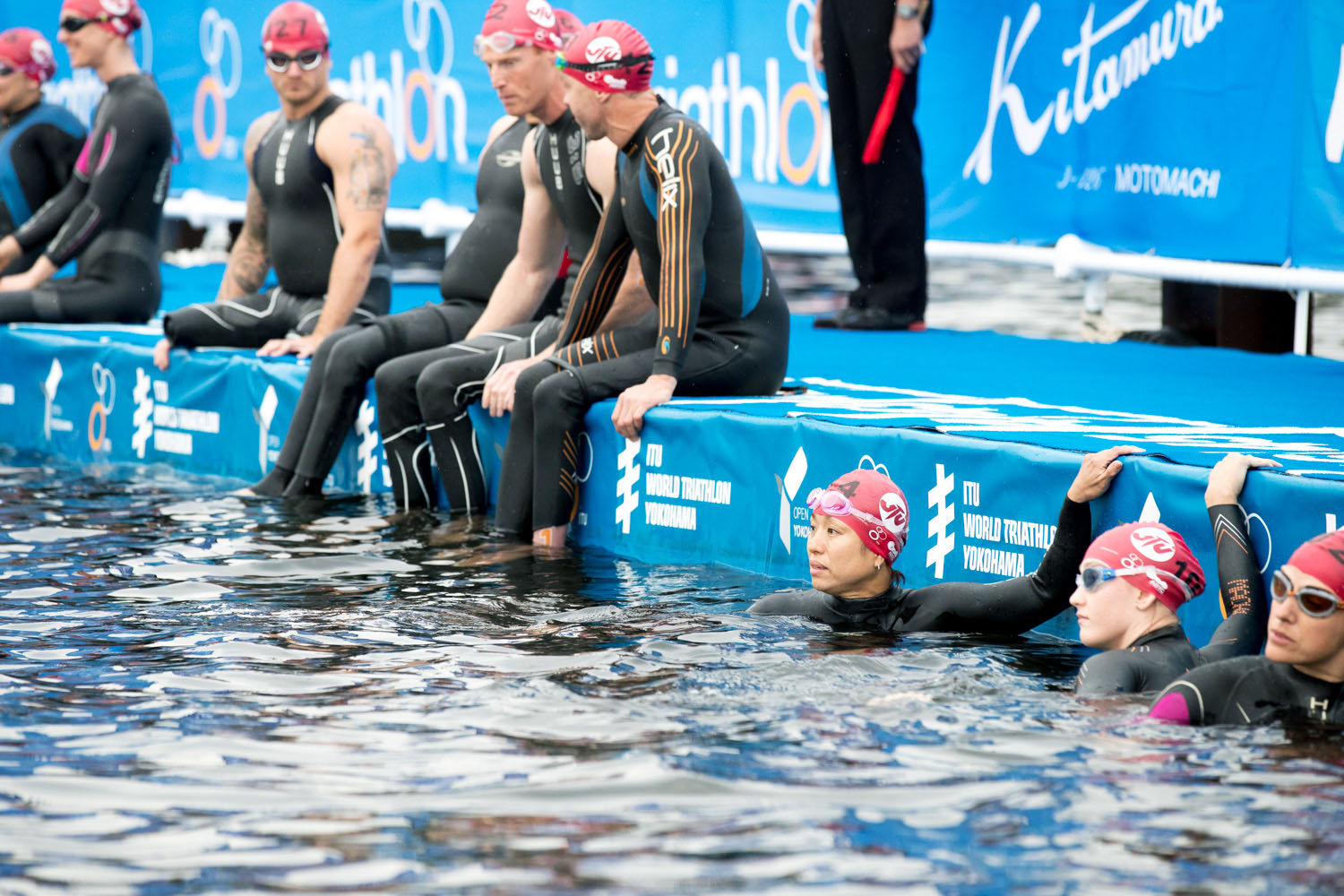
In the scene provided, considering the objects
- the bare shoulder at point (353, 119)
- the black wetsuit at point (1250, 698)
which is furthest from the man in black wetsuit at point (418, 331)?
the black wetsuit at point (1250, 698)

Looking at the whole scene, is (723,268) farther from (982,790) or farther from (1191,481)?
(982,790)

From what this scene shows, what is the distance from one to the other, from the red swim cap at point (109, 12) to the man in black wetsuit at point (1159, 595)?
6684mm

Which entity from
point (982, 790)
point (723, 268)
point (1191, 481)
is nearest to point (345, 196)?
point (723, 268)

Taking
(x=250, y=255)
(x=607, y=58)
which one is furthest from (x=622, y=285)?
(x=250, y=255)

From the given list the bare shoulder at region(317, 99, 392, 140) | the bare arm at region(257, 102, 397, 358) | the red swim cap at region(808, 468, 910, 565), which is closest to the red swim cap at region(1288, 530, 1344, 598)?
the red swim cap at region(808, 468, 910, 565)

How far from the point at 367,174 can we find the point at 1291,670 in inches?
205

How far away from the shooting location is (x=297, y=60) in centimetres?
804

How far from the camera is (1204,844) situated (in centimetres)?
319

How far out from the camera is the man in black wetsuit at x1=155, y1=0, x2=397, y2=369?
316 inches

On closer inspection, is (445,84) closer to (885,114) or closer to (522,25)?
(885,114)

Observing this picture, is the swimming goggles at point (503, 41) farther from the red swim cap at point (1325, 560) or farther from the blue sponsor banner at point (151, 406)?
the red swim cap at point (1325, 560)

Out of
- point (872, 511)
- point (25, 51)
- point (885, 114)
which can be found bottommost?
point (872, 511)

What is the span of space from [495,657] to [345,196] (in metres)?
3.92

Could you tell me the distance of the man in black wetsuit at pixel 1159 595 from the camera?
4398mm
